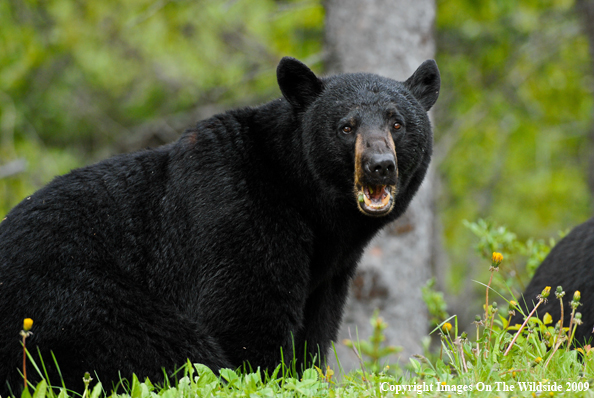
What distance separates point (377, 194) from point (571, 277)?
60.5 inches

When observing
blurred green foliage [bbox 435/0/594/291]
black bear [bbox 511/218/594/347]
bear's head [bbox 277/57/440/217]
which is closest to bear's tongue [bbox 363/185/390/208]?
bear's head [bbox 277/57/440/217]

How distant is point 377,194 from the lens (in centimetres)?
350

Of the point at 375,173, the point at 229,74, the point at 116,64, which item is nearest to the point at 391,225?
the point at 375,173

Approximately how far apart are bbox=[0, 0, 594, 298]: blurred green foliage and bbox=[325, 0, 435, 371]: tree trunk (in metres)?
1.48

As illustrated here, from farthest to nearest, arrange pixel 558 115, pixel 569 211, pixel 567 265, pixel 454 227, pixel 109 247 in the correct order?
pixel 454 227 < pixel 569 211 < pixel 558 115 < pixel 567 265 < pixel 109 247

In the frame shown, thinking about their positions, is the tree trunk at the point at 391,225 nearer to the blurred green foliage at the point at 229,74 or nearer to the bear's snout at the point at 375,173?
the blurred green foliage at the point at 229,74

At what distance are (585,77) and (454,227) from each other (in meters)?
6.88

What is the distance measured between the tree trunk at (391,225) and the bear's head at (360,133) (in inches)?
101

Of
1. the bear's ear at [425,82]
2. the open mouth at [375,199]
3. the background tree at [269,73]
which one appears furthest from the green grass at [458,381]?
the background tree at [269,73]

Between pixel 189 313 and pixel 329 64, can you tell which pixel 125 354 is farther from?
pixel 329 64

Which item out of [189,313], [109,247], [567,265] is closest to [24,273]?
[109,247]

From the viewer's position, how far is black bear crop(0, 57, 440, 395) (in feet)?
10.4

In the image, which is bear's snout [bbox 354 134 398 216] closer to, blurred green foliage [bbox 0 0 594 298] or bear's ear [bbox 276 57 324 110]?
bear's ear [bbox 276 57 324 110]

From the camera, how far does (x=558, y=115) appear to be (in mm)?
11977
